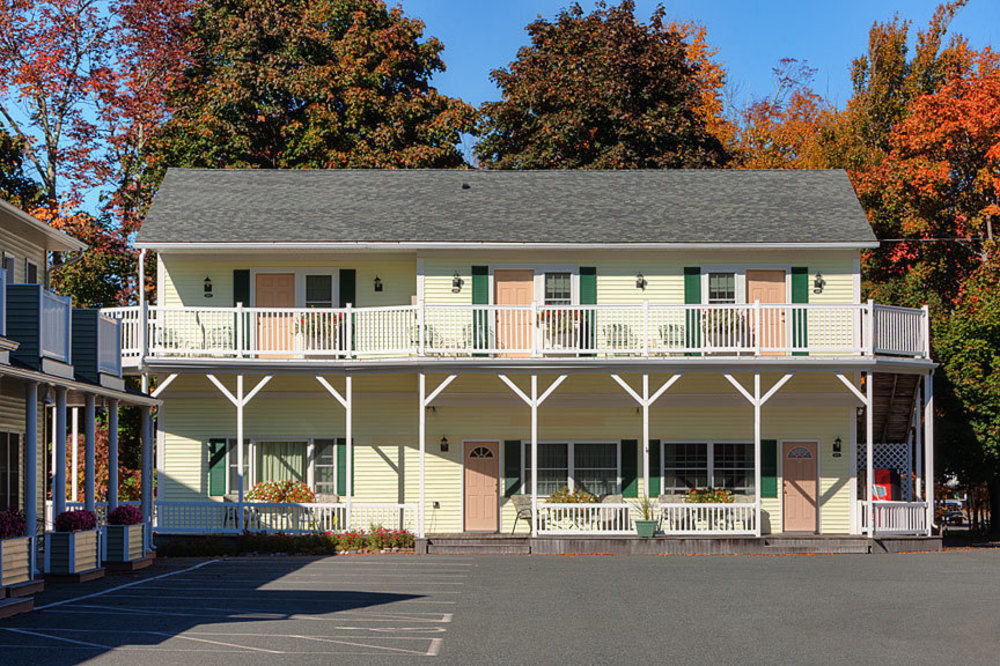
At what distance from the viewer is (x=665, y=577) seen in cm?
2095

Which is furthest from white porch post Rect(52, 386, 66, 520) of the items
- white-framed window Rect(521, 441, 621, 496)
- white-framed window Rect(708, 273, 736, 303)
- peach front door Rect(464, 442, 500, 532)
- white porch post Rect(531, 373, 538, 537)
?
white-framed window Rect(708, 273, 736, 303)

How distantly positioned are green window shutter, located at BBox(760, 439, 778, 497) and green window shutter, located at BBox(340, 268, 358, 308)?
9.23m

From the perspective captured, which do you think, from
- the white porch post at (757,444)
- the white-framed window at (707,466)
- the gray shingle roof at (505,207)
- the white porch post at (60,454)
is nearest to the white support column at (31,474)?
the white porch post at (60,454)

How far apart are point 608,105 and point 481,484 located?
1347 cm

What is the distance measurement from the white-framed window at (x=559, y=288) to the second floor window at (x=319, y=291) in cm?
467

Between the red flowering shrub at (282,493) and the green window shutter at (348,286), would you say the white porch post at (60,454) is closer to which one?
the red flowering shrub at (282,493)

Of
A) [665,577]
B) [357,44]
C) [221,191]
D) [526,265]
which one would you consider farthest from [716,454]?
[357,44]

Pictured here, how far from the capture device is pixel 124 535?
22.0 m

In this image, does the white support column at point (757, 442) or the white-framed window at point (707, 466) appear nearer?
the white support column at point (757, 442)

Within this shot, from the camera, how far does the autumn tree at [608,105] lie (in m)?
38.4

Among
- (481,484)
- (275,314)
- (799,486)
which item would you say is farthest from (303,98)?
(799,486)

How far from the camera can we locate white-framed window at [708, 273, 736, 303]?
29344 millimetres

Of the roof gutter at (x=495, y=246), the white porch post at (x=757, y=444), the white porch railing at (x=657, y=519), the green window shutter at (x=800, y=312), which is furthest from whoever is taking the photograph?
the roof gutter at (x=495, y=246)

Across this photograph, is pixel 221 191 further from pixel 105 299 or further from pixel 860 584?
pixel 860 584
